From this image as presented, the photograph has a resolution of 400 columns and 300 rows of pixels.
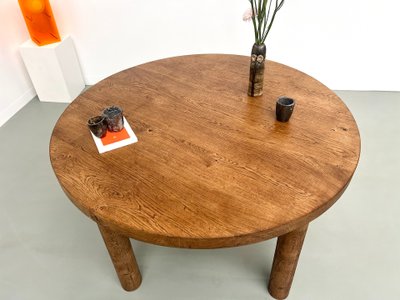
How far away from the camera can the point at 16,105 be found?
8.80 feet

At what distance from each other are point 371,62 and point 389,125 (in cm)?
59

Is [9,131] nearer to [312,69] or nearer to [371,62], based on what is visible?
[312,69]

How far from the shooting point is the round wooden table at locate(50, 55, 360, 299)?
0.94 m

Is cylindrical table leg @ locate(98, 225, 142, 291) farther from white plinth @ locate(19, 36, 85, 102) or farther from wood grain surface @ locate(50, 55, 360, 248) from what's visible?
white plinth @ locate(19, 36, 85, 102)

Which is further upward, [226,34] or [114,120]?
[114,120]

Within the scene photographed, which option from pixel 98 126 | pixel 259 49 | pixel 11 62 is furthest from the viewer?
pixel 11 62

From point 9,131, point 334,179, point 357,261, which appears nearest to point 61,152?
point 334,179

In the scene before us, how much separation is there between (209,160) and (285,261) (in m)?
0.51

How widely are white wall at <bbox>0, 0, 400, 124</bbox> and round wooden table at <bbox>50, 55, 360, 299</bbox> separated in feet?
3.43

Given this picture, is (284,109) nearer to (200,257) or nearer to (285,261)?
(285,261)

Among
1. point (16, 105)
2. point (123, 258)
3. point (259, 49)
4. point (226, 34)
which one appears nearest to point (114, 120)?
point (123, 258)

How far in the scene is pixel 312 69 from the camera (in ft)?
8.76

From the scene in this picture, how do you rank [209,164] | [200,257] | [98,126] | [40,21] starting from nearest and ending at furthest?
[209,164]
[98,126]
[200,257]
[40,21]

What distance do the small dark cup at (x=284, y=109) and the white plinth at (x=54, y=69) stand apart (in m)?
1.96
